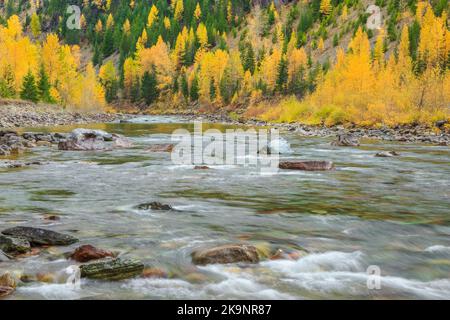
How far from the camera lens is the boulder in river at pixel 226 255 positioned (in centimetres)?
780

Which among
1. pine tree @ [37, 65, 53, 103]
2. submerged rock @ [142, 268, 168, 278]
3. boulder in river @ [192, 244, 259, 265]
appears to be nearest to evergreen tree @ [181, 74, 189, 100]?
pine tree @ [37, 65, 53, 103]

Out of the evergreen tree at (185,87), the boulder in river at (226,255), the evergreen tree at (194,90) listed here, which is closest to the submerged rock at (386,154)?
the boulder in river at (226,255)

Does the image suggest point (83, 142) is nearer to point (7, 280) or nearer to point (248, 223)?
point (248, 223)

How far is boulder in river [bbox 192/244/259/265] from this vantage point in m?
7.80

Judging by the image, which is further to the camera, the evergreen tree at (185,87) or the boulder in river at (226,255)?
the evergreen tree at (185,87)

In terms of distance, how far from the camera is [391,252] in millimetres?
8562

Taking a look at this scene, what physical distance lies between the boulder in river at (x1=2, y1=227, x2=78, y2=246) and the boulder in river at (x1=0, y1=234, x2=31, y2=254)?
27cm

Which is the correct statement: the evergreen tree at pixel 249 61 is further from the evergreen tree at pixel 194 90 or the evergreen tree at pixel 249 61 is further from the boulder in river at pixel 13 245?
the boulder in river at pixel 13 245

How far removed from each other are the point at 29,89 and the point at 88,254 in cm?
5978

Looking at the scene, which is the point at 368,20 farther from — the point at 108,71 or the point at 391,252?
the point at 391,252

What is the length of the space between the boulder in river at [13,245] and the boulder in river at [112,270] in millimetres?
1506

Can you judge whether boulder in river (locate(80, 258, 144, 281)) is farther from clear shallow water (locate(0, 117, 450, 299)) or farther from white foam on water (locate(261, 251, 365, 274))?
white foam on water (locate(261, 251, 365, 274))

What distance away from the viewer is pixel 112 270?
7098mm
